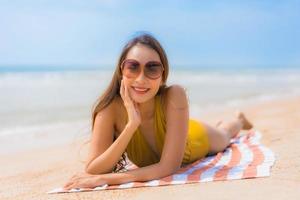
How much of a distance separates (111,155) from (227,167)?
1210mm

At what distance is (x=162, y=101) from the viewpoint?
4.39m

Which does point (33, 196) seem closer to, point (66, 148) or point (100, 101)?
point (100, 101)

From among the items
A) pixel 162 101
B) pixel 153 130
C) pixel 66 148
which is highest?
pixel 162 101

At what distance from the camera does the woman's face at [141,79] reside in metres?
3.97

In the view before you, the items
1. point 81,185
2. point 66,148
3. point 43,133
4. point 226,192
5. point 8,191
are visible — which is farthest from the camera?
point 43,133

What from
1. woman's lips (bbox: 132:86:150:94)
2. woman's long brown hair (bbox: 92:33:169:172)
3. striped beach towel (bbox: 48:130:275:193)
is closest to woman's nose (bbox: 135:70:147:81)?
woman's lips (bbox: 132:86:150:94)

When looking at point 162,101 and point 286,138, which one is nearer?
point 162,101

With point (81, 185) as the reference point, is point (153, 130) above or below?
above

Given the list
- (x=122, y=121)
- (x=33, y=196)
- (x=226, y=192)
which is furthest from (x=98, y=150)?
(x=226, y=192)

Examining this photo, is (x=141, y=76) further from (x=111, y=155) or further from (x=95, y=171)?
(x=95, y=171)

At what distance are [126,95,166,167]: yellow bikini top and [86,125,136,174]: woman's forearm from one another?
40 centimetres

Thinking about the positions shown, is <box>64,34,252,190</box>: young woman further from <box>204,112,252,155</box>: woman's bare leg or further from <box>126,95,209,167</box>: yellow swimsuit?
<box>204,112,252,155</box>: woman's bare leg

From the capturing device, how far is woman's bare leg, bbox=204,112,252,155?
5607 millimetres

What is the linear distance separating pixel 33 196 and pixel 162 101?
148cm
